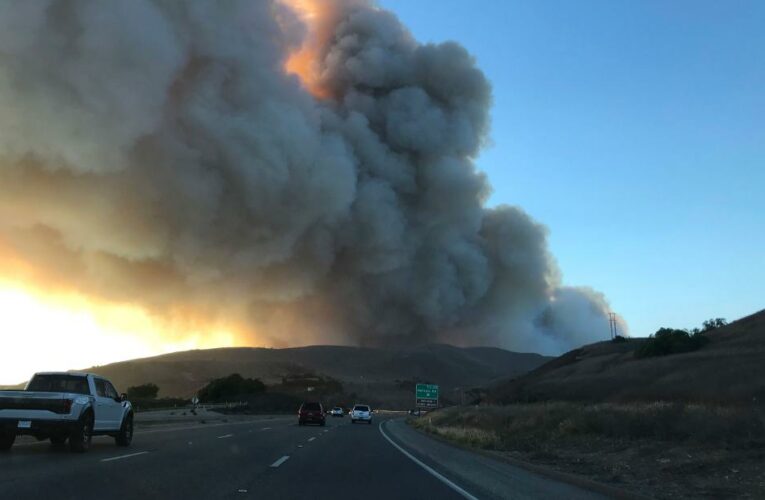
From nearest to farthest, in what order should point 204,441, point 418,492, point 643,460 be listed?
point 418,492
point 643,460
point 204,441

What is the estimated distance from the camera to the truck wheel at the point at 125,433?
52.3 ft

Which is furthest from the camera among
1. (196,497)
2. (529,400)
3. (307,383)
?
(307,383)

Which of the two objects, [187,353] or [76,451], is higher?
[187,353]

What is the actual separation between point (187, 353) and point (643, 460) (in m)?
108

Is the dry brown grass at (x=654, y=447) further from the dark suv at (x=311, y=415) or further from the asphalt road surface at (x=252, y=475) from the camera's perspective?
the dark suv at (x=311, y=415)

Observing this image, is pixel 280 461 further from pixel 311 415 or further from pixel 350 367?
pixel 350 367

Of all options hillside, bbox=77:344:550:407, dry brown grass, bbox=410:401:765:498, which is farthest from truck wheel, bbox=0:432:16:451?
hillside, bbox=77:344:550:407

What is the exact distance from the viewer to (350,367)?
336 ft

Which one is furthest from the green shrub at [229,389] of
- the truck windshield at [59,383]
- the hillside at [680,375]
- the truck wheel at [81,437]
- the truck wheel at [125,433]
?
A: the truck wheel at [81,437]

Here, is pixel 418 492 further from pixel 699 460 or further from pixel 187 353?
pixel 187 353

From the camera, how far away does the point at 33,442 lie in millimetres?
16484

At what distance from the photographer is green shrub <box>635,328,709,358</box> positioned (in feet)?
166

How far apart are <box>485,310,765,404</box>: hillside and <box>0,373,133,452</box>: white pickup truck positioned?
76.1 ft

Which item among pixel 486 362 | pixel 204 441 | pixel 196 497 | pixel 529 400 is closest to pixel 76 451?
pixel 204 441
